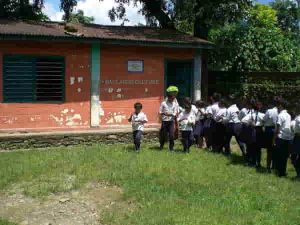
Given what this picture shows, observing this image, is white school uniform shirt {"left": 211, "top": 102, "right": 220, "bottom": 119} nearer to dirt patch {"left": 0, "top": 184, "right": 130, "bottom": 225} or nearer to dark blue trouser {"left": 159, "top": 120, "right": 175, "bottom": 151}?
dark blue trouser {"left": 159, "top": 120, "right": 175, "bottom": 151}

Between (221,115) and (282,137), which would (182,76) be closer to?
(221,115)

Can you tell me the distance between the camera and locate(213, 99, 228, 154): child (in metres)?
13.1

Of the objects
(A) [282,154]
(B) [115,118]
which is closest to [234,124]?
(A) [282,154]

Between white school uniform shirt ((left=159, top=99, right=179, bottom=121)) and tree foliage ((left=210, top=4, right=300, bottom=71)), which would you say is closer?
white school uniform shirt ((left=159, top=99, right=179, bottom=121))

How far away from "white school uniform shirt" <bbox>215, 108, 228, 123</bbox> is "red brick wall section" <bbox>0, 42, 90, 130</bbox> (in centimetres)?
411

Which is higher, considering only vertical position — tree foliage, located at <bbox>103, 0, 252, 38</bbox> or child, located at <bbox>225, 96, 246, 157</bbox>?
tree foliage, located at <bbox>103, 0, 252, 38</bbox>

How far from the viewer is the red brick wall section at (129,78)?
15648 millimetres

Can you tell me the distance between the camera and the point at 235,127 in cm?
1259

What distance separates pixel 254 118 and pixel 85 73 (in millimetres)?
5681

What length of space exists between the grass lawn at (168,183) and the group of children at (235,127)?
1.53ft


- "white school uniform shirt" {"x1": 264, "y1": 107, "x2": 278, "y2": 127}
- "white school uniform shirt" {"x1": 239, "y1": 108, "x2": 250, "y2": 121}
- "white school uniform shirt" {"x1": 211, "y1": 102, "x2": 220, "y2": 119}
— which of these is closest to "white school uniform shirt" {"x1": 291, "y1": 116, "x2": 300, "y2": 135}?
"white school uniform shirt" {"x1": 264, "y1": 107, "x2": 278, "y2": 127}

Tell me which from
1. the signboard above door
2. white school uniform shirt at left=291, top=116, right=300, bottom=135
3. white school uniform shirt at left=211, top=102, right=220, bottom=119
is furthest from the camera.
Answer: the signboard above door

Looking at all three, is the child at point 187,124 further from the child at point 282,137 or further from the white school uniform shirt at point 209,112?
the child at point 282,137

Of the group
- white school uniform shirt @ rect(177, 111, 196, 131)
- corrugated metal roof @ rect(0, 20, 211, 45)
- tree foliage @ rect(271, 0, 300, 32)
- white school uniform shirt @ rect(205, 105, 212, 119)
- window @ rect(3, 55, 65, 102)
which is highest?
tree foliage @ rect(271, 0, 300, 32)
